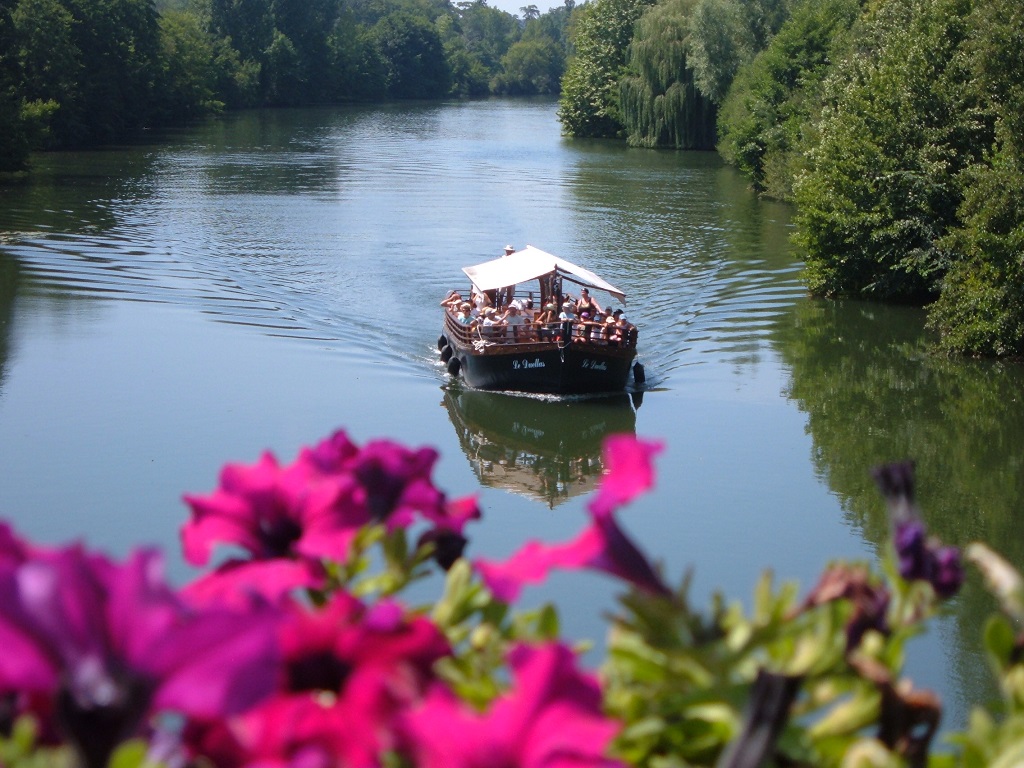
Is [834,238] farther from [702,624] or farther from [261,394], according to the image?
[702,624]

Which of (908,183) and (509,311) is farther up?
(908,183)

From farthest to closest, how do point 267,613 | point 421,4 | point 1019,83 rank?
point 421,4, point 1019,83, point 267,613

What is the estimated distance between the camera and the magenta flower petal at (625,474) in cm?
143

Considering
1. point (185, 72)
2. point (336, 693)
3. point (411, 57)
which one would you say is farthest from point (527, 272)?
point (411, 57)

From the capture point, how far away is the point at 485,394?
20781mm

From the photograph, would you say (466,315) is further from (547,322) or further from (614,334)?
(614,334)

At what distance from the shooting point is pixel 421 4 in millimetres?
168375

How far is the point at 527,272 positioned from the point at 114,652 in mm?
20047

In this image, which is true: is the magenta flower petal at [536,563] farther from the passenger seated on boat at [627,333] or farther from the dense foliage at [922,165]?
the dense foliage at [922,165]

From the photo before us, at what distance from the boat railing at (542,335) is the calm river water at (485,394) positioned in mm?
988

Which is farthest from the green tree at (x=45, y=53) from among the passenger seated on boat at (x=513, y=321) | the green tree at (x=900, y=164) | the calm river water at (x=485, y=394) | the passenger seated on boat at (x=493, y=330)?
the passenger seated on boat at (x=493, y=330)

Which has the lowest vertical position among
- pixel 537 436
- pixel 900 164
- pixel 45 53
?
pixel 537 436

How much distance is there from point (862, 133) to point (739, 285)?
436 cm

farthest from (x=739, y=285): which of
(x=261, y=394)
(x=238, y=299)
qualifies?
(x=261, y=394)
